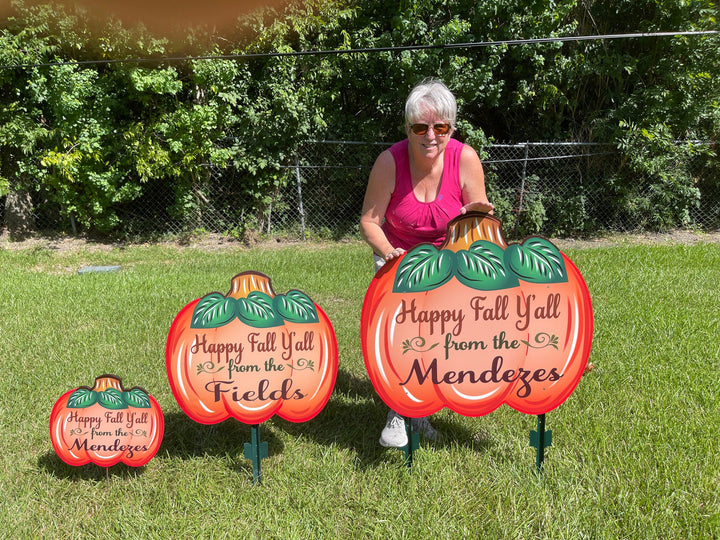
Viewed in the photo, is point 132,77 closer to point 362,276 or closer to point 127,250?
point 127,250

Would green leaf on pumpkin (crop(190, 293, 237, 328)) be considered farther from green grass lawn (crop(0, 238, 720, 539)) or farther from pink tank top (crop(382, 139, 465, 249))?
pink tank top (crop(382, 139, 465, 249))

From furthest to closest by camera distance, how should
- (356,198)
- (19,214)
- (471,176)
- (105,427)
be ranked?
(356,198) < (19,214) < (471,176) < (105,427)

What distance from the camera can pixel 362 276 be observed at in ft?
19.6

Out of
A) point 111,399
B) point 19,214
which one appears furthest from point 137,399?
point 19,214

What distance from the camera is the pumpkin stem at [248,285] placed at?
2191 millimetres

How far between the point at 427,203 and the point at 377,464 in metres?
1.21

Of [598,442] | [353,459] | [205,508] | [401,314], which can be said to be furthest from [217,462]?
[598,442]

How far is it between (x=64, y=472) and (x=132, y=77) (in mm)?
6786

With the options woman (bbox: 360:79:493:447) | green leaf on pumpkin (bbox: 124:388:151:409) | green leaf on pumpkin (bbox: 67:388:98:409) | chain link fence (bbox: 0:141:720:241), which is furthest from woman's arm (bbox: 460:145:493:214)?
chain link fence (bbox: 0:141:720:241)

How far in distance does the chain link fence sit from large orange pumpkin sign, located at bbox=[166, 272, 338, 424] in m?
6.52

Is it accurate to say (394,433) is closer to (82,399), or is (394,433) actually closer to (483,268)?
(483,268)

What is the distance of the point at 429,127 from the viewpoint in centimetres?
214

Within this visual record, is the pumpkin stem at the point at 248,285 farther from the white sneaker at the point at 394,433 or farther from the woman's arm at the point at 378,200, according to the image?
the white sneaker at the point at 394,433

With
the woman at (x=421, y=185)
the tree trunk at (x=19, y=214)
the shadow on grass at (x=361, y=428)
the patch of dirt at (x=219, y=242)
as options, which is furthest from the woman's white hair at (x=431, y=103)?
the tree trunk at (x=19, y=214)
